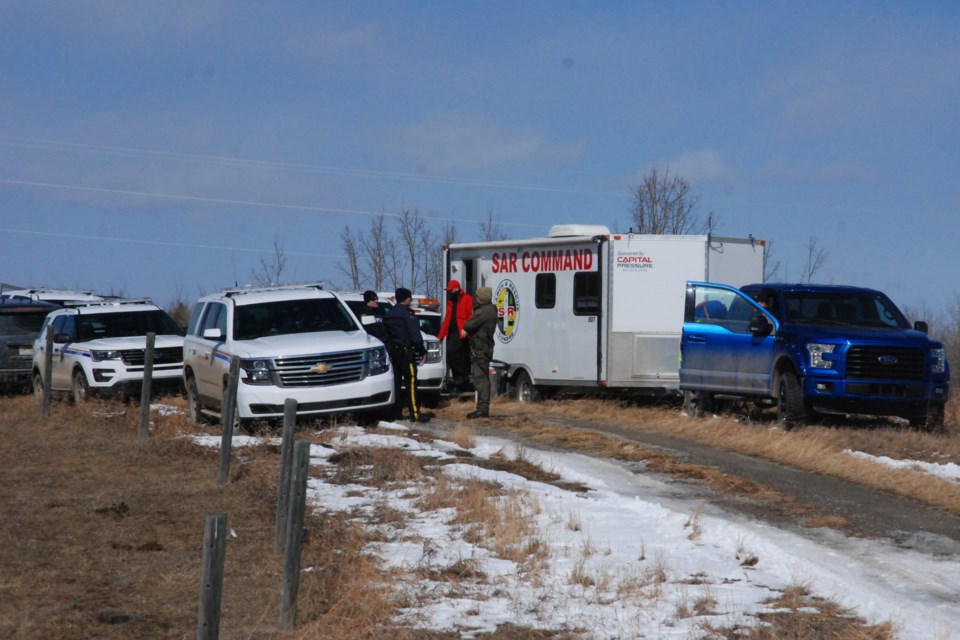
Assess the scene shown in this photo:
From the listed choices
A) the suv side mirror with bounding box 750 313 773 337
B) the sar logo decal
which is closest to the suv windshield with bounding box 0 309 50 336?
the sar logo decal

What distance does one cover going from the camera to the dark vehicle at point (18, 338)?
2455 centimetres

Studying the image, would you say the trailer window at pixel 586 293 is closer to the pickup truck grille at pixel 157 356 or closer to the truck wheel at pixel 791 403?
the truck wheel at pixel 791 403

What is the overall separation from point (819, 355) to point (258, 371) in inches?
272

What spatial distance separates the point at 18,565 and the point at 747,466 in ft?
23.7

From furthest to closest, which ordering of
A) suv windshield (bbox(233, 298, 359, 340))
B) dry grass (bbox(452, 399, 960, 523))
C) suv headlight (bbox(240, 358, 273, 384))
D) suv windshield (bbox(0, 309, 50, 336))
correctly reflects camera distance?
suv windshield (bbox(0, 309, 50, 336))
suv windshield (bbox(233, 298, 359, 340))
suv headlight (bbox(240, 358, 273, 384))
dry grass (bbox(452, 399, 960, 523))

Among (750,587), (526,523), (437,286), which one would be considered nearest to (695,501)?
(526,523)

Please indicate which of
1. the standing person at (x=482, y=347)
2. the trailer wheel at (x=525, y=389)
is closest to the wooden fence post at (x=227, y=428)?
the standing person at (x=482, y=347)

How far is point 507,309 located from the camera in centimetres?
2183

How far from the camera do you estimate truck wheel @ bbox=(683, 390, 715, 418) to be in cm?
1853

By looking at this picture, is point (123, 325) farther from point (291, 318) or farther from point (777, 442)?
point (777, 442)

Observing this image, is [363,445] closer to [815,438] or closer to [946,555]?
[815,438]

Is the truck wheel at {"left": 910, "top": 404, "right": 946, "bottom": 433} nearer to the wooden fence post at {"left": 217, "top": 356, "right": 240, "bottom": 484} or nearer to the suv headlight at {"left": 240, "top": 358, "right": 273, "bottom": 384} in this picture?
the suv headlight at {"left": 240, "top": 358, "right": 273, "bottom": 384}

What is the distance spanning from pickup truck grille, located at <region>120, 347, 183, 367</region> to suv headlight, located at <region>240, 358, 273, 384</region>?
15.5 feet

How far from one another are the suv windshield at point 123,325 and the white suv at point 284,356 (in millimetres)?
3588
